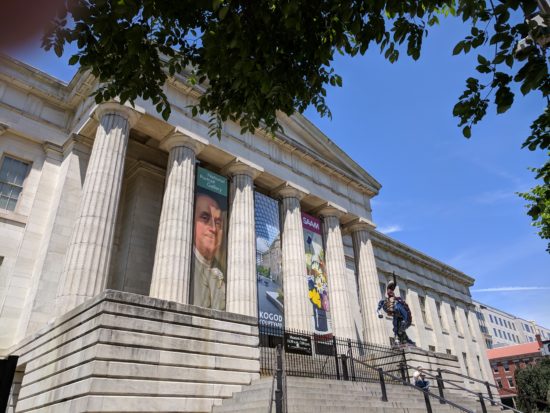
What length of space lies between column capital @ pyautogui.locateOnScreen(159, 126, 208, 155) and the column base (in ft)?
33.1

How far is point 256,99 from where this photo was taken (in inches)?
296

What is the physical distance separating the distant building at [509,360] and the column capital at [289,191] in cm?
5659

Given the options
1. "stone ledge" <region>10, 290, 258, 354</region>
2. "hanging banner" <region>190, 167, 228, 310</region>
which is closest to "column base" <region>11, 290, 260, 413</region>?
"stone ledge" <region>10, 290, 258, 354</region>

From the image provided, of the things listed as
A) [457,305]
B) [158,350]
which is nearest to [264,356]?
[158,350]

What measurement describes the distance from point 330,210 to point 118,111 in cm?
1494

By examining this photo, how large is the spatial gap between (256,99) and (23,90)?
651 inches

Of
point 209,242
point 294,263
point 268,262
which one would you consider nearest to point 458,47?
point 209,242

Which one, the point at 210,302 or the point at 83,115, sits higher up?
the point at 83,115

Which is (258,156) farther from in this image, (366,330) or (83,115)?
(366,330)

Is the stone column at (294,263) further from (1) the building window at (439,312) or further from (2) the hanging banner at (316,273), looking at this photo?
(1) the building window at (439,312)

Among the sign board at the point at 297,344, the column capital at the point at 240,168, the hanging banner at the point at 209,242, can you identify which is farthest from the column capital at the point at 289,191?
the sign board at the point at 297,344

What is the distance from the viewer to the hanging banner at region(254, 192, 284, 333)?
2012 centimetres

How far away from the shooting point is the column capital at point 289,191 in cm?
2486

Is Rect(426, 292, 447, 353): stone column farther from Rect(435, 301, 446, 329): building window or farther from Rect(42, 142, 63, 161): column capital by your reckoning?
Rect(42, 142, 63, 161): column capital
